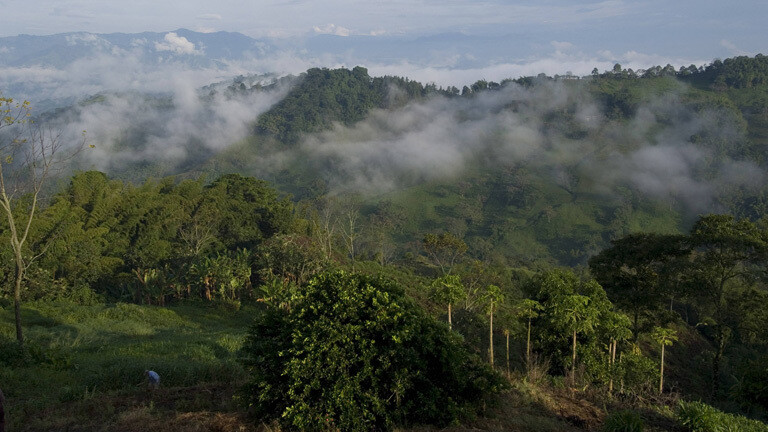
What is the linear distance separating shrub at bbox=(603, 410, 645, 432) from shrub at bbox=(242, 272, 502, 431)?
7.54ft

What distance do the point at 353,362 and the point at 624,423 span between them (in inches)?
177

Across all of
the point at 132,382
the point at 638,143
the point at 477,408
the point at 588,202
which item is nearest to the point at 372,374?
the point at 477,408

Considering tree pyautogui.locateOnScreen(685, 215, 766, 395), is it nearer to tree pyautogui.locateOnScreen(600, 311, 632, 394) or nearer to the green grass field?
tree pyautogui.locateOnScreen(600, 311, 632, 394)

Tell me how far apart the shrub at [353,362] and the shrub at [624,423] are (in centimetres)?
230

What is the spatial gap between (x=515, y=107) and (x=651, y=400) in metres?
179

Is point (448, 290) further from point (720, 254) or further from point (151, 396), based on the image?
point (720, 254)

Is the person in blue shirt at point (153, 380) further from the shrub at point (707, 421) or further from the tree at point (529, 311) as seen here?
the tree at point (529, 311)

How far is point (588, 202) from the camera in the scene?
108m

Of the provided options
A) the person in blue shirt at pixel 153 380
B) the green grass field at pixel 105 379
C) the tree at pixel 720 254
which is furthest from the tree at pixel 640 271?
the person in blue shirt at pixel 153 380

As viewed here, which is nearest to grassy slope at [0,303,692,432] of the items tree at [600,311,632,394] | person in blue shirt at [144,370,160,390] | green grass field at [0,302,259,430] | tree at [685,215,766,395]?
green grass field at [0,302,259,430]

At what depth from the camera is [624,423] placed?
747 centimetres

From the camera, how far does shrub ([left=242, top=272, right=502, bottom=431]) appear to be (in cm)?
650

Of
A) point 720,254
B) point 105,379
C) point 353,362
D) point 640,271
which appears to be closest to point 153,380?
point 105,379

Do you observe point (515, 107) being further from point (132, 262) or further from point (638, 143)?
point (132, 262)
